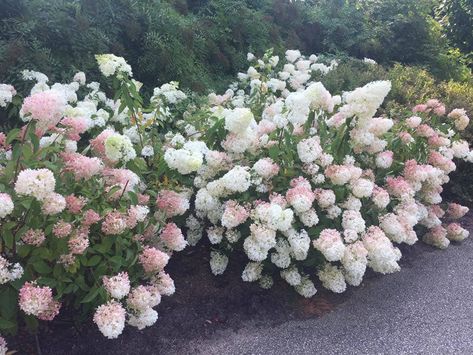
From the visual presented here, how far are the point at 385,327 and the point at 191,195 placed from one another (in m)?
1.46

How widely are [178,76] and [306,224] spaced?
298 centimetres

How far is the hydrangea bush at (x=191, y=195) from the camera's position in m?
2.37

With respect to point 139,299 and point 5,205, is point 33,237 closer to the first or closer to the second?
point 5,205

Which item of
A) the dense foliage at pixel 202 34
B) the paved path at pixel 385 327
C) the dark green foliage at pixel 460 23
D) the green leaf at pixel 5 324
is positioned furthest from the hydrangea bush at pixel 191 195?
the dark green foliage at pixel 460 23

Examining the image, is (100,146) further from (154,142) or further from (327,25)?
(327,25)

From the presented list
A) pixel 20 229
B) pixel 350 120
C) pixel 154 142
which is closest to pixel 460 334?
pixel 350 120

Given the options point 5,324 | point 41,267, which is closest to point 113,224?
point 41,267

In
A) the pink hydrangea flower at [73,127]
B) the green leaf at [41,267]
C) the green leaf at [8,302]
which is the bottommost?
the green leaf at [8,302]

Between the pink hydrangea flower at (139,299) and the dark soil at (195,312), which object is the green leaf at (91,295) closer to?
the pink hydrangea flower at (139,299)

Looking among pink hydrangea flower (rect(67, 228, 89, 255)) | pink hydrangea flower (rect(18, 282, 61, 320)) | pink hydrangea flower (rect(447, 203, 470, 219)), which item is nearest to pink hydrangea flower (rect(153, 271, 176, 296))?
pink hydrangea flower (rect(67, 228, 89, 255))

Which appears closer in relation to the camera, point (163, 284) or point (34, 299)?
point (34, 299)

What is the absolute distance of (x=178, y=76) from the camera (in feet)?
18.1

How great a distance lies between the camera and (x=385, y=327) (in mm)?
3059

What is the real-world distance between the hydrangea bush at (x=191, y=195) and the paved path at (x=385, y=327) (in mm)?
244
